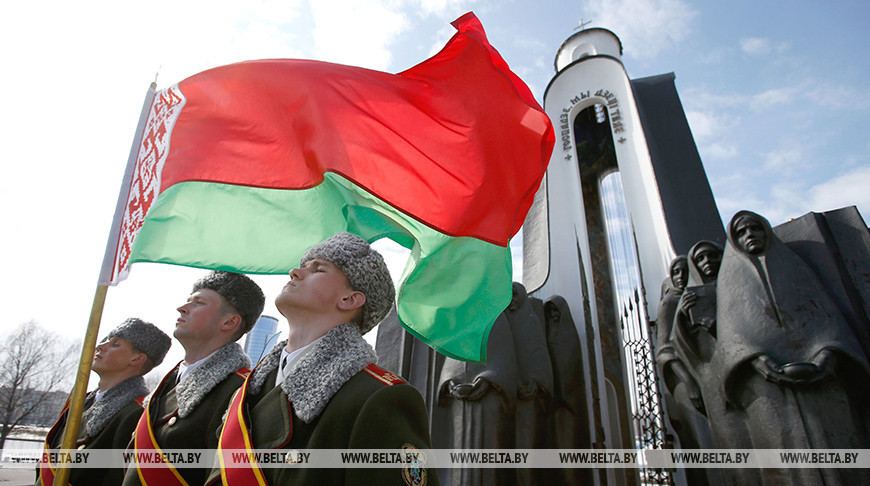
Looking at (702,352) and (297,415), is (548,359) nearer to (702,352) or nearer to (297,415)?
(702,352)

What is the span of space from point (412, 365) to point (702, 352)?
3494 millimetres

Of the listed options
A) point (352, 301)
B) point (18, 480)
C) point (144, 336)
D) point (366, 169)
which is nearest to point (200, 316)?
point (144, 336)

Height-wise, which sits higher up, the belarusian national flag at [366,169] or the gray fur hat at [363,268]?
the belarusian national flag at [366,169]

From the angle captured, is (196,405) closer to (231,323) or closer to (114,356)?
(231,323)

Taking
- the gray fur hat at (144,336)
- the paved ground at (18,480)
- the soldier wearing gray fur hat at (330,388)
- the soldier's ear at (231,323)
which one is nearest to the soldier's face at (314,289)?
the soldier wearing gray fur hat at (330,388)

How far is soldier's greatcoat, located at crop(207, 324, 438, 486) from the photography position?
1.26 m

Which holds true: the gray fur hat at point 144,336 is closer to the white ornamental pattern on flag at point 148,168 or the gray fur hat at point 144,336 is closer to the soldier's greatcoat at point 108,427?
the soldier's greatcoat at point 108,427

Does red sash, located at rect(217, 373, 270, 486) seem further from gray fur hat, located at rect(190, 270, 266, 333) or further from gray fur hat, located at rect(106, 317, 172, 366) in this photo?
gray fur hat, located at rect(106, 317, 172, 366)

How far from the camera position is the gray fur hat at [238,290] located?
240 centimetres

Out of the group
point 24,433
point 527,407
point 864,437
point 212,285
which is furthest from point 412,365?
point 24,433

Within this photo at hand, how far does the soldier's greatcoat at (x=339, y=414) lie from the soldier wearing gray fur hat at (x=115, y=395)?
1.26m

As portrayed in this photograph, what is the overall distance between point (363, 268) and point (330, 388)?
56 cm

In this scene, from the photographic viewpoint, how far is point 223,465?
134 cm

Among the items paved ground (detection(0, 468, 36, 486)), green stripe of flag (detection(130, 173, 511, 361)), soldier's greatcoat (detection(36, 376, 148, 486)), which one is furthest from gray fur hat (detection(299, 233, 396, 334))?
paved ground (detection(0, 468, 36, 486))
